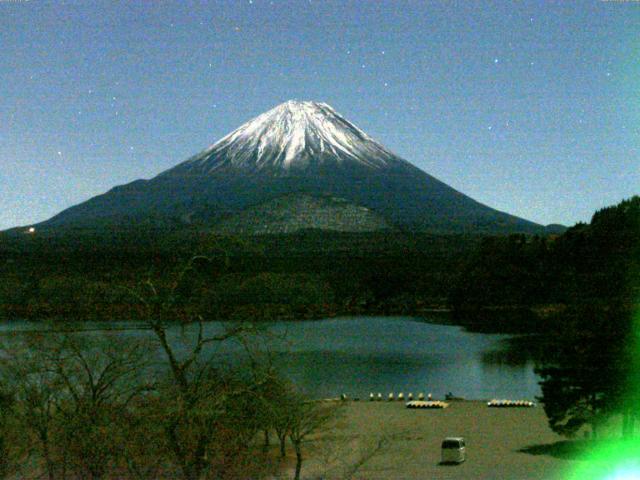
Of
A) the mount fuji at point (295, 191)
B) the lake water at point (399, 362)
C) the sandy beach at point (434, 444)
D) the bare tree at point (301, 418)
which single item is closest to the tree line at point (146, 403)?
the bare tree at point (301, 418)

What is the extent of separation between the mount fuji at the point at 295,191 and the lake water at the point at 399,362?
57.0 meters

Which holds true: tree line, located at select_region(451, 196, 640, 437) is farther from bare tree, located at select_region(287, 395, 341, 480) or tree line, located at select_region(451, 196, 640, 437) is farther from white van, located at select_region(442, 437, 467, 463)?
bare tree, located at select_region(287, 395, 341, 480)

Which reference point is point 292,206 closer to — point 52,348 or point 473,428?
point 473,428

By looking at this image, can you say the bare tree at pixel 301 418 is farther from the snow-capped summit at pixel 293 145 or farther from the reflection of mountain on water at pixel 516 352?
the snow-capped summit at pixel 293 145

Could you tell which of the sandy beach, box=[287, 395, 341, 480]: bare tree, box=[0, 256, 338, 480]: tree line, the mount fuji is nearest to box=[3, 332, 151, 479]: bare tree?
box=[0, 256, 338, 480]: tree line

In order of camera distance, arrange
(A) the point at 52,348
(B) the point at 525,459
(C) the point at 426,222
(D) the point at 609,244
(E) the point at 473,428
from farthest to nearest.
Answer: (C) the point at 426,222, (D) the point at 609,244, (E) the point at 473,428, (B) the point at 525,459, (A) the point at 52,348

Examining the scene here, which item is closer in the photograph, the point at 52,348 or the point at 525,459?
the point at 52,348

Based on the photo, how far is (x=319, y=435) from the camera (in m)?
18.0

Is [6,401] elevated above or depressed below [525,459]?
above

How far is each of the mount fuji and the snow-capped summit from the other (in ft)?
0.58

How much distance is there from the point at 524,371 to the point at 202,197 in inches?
3892

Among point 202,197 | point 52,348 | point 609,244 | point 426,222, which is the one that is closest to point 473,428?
point 52,348

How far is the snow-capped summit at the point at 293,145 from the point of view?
14950 cm

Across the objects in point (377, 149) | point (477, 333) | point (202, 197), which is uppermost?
point (377, 149)
